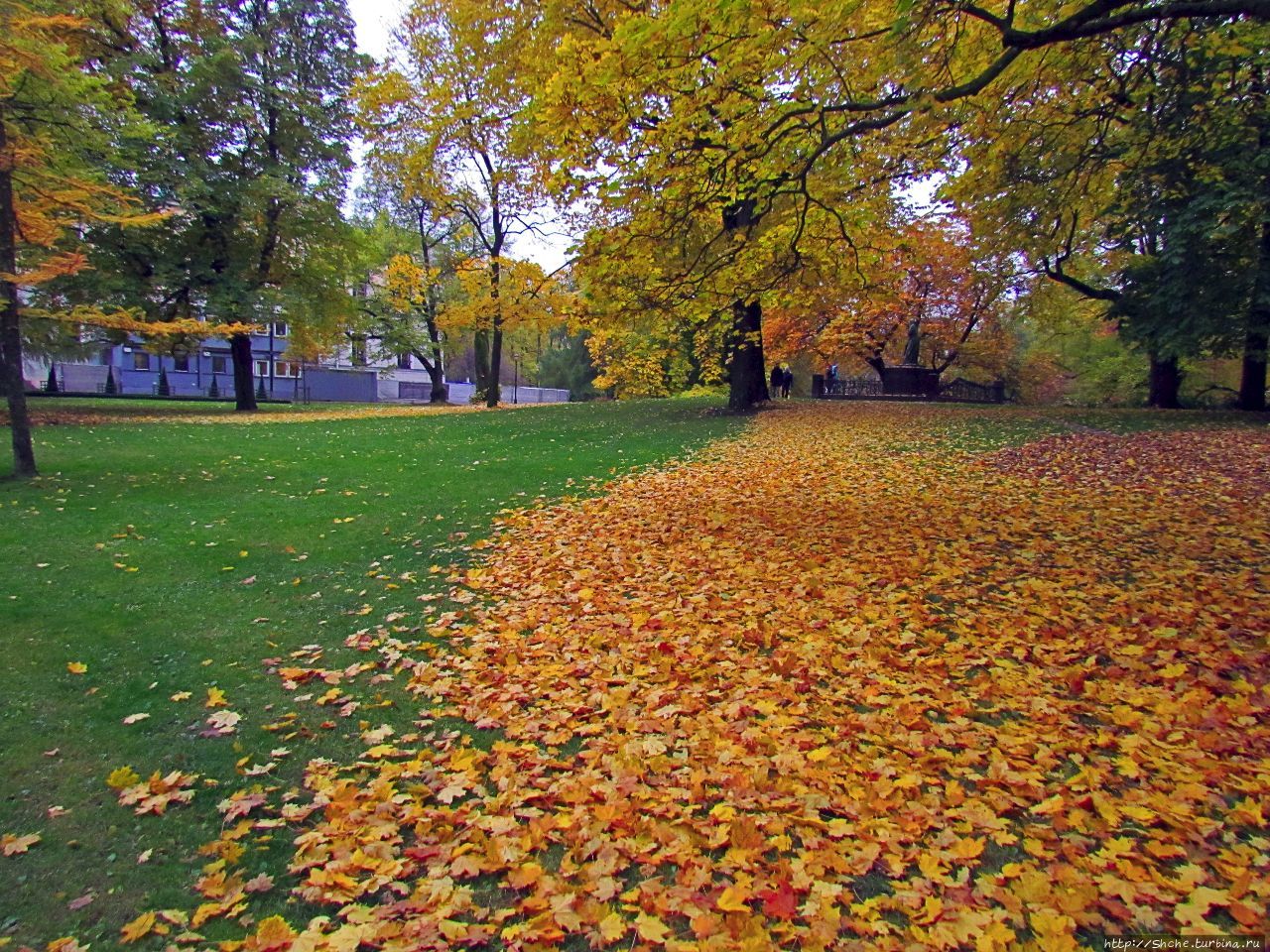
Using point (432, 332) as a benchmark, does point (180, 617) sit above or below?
below

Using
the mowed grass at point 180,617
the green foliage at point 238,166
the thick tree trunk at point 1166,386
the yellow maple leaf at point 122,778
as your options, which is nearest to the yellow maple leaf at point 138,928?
the mowed grass at point 180,617

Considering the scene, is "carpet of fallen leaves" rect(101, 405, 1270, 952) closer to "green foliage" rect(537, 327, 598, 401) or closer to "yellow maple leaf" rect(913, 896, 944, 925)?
Result: "yellow maple leaf" rect(913, 896, 944, 925)

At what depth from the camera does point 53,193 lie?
32.6 ft

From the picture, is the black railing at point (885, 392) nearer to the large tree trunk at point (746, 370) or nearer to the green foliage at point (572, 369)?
the large tree trunk at point (746, 370)

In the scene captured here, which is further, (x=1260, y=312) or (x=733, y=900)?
(x=1260, y=312)

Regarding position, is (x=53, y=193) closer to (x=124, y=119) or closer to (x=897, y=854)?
(x=124, y=119)

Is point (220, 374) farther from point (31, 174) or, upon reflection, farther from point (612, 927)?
point (612, 927)

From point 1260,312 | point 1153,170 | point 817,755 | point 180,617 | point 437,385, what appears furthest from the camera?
point 437,385

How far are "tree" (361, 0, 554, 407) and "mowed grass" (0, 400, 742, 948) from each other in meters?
5.53

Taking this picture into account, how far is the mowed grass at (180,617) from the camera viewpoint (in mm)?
2854

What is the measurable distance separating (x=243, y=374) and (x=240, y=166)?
7.57 meters

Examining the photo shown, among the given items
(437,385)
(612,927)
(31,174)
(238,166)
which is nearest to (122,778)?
(612,927)

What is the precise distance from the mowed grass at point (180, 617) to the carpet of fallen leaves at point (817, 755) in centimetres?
30

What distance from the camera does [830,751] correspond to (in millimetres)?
3531
